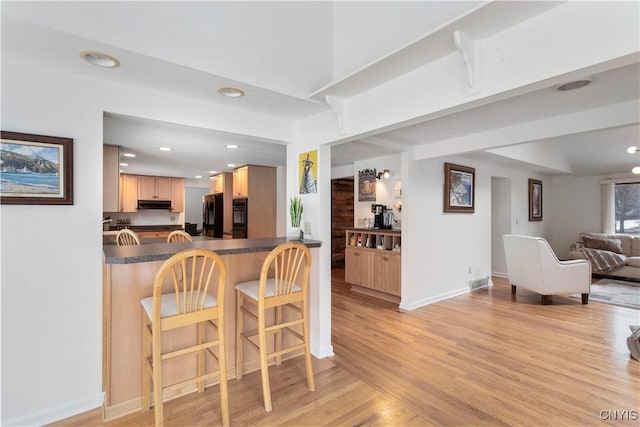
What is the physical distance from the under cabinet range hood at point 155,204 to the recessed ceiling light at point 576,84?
6901 mm

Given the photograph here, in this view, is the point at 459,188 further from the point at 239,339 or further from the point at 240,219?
the point at 239,339

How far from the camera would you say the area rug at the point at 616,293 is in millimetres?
4566

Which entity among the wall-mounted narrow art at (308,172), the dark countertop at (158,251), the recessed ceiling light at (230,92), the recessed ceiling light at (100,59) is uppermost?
the recessed ceiling light at (100,59)

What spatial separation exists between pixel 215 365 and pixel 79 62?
2245 mm

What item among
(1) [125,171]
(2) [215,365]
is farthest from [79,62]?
(1) [125,171]

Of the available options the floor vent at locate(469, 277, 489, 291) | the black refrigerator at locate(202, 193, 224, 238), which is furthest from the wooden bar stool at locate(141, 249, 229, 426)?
the floor vent at locate(469, 277, 489, 291)

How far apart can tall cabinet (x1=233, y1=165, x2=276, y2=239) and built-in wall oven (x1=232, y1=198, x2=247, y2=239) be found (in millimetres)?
63

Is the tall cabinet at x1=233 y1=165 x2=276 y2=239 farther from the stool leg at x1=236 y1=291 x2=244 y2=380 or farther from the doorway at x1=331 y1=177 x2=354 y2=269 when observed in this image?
the stool leg at x1=236 y1=291 x2=244 y2=380

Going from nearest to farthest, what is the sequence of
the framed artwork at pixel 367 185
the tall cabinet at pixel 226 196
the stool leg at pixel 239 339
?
the stool leg at pixel 239 339
the framed artwork at pixel 367 185
the tall cabinet at pixel 226 196

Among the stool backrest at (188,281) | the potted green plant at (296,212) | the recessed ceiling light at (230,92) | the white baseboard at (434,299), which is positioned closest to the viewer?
the stool backrest at (188,281)

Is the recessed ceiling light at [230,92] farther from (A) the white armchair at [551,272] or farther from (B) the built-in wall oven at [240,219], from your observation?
(A) the white armchair at [551,272]

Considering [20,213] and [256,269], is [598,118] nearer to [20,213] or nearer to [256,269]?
[256,269]

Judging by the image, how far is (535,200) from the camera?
6953 mm

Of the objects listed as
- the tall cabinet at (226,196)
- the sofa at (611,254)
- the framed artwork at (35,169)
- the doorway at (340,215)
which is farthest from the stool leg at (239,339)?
the sofa at (611,254)
